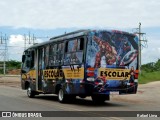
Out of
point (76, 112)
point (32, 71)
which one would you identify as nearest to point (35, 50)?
point (32, 71)

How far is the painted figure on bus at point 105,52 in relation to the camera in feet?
63.6

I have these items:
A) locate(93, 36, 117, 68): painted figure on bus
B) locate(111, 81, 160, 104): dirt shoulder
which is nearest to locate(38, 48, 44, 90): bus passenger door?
locate(111, 81, 160, 104): dirt shoulder

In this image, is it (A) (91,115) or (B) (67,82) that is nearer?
(A) (91,115)

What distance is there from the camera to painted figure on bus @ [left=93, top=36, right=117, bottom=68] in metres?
19.4

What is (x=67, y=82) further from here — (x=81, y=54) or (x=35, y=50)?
(x=35, y=50)

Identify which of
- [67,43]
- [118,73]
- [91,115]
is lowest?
[91,115]

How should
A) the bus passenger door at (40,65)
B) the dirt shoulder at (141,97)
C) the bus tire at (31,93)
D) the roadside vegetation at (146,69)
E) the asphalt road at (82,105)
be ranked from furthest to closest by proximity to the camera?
1. the roadside vegetation at (146,69)
2. the bus tire at (31,93)
3. the bus passenger door at (40,65)
4. the dirt shoulder at (141,97)
5. the asphalt road at (82,105)

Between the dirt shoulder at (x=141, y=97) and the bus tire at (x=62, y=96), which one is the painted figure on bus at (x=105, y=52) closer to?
the bus tire at (x=62, y=96)

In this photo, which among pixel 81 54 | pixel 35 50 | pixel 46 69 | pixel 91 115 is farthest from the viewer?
pixel 35 50

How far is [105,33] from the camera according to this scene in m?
19.7

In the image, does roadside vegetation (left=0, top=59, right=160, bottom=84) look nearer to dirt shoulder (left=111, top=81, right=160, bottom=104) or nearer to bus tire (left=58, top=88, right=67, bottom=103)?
dirt shoulder (left=111, top=81, right=160, bottom=104)


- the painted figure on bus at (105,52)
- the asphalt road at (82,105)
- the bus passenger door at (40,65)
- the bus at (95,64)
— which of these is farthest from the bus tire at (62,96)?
the bus passenger door at (40,65)

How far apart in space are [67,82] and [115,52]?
264cm

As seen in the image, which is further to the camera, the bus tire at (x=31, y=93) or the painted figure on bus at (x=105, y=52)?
the bus tire at (x=31, y=93)
